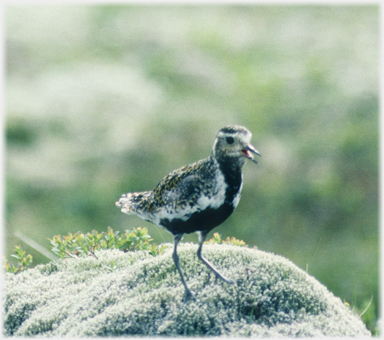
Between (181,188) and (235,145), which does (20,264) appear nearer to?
(181,188)

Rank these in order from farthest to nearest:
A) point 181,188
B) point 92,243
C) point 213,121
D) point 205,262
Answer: point 213,121 → point 92,243 → point 205,262 → point 181,188

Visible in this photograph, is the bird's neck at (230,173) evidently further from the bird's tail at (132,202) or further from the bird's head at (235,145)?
the bird's tail at (132,202)

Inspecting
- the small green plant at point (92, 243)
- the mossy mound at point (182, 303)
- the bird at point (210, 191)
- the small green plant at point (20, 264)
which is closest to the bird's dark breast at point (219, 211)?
the bird at point (210, 191)

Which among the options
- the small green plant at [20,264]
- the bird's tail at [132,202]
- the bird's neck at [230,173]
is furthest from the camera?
the small green plant at [20,264]

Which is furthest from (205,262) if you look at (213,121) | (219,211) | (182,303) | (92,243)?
(213,121)

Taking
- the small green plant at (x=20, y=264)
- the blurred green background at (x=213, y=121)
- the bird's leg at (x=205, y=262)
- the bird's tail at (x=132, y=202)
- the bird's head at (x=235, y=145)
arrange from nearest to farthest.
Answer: the bird's head at (x=235, y=145), the bird's leg at (x=205, y=262), the bird's tail at (x=132, y=202), the small green plant at (x=20, y=264), the blurred green background at (x=213, y=121)

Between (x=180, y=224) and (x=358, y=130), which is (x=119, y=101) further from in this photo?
(x=180, y=224)

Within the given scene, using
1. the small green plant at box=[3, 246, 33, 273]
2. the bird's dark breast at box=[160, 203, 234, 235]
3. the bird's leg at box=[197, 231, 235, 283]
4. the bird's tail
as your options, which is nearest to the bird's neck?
the bird's dark breast at box=[160, 203, 234, 235]
